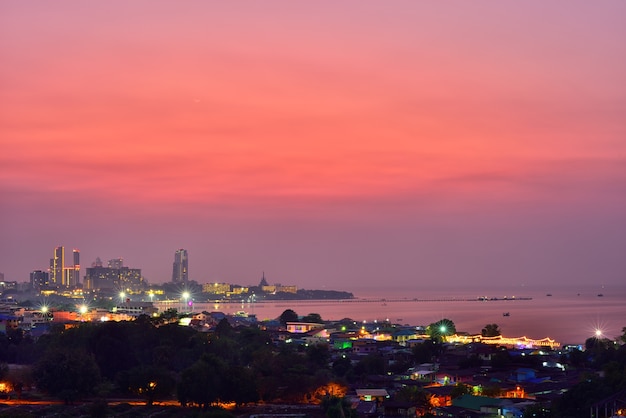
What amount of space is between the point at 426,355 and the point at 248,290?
380 feet

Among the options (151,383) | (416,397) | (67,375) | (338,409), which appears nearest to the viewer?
(338,409)

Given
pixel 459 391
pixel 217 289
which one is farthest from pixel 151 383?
pixel 217 289

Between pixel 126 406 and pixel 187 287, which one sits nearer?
pixel 126 406

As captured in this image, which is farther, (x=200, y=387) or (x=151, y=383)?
(x=151, y=383)

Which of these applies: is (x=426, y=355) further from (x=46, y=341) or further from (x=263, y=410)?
(x=46, y=341)

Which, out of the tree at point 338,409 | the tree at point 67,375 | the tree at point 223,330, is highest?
the tree at point 223,330

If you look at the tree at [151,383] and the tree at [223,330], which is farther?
the tree at [223,330]

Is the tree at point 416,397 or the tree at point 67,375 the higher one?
the tree at point 67,375

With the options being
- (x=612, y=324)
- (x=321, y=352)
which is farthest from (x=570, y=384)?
(x=612, y=324)

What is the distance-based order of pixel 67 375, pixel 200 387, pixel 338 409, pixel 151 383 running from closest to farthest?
pixel 338 409 → pixel 200 387 → pixel 151 383 → pixel 67 375

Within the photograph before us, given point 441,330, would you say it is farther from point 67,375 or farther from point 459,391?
point 67,375

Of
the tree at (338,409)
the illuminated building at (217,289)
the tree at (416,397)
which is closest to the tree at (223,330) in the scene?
the tree at (416,397)

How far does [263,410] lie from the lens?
21.2m

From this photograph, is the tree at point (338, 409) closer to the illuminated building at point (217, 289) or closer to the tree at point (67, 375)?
the tree at point (67, 375)
